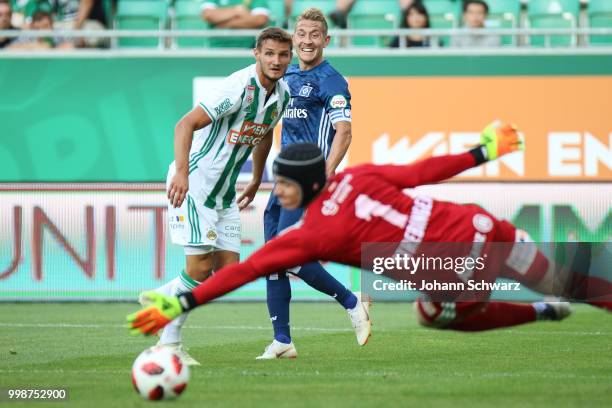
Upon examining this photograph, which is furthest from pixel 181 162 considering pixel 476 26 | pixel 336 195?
pixel 476 26

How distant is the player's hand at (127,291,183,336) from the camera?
23.1 ft

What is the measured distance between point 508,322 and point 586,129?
8.79 m

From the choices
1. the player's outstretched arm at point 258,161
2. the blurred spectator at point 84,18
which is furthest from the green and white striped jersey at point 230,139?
the blurred spectator at point 84,18

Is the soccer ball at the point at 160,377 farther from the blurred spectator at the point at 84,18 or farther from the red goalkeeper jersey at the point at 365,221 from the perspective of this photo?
the blurred spectator at the point at 84,18

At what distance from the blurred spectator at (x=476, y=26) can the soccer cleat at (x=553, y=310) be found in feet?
29.5

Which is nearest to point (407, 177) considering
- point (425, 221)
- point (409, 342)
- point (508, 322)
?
point (425, 221)

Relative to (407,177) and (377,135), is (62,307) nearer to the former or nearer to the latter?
(377,135)

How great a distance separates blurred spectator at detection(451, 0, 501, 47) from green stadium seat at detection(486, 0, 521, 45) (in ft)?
1.75

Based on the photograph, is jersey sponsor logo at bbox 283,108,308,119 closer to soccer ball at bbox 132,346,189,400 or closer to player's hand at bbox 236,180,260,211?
player's hand at bbox 236,180,260,211

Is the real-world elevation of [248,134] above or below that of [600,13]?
below

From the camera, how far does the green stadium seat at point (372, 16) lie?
56.3ft

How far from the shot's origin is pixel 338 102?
32.5 feet

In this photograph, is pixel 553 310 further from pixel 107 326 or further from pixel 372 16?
pixel 372 16

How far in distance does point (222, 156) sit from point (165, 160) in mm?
7215
